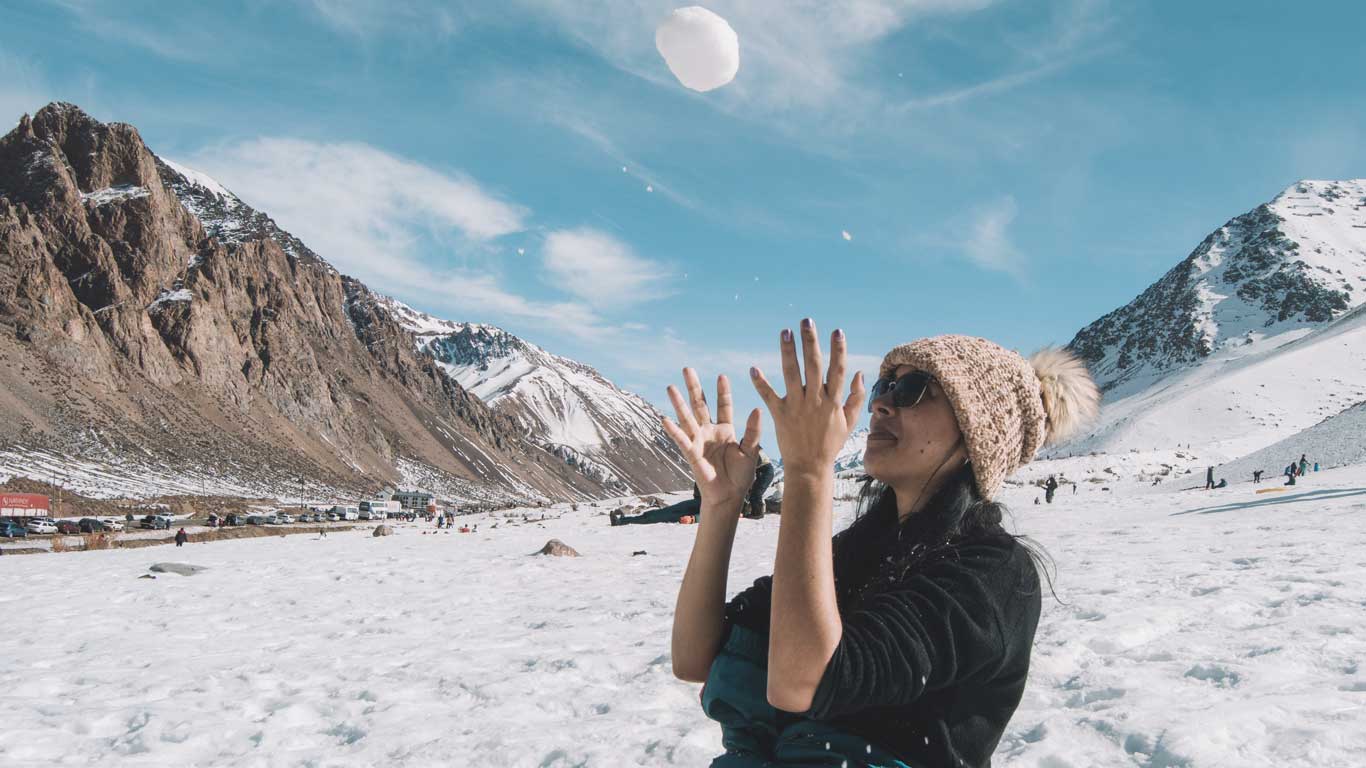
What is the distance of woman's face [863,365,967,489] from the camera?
2656 mm

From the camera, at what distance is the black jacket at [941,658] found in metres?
2.12

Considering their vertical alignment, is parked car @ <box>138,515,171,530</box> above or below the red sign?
below

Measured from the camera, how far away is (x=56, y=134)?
139375 millimetres

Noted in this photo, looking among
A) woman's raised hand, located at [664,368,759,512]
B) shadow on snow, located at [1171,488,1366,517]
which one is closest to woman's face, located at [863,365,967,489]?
woman's raised hand, located at [664,368,759,512]

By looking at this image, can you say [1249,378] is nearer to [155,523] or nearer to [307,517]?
[307,517]

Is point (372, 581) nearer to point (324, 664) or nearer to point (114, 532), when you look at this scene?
point (324, 664)

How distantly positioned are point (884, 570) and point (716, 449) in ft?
2.29

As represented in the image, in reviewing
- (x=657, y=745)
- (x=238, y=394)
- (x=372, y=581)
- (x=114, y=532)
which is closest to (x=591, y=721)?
(x=657, y=745)

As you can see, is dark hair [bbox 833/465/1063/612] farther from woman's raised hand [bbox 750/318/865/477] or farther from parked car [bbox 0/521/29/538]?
parked car [bbox 0/521/29/538]

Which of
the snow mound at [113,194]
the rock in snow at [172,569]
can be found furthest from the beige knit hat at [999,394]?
the snow mound at [113,194]

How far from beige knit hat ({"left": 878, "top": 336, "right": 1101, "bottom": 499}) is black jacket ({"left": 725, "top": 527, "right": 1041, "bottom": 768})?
0.96ft

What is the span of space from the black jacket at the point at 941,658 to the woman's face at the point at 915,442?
0.30 m

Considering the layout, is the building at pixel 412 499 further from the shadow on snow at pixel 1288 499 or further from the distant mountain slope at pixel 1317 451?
the shadow on snow at pixel 1288 499

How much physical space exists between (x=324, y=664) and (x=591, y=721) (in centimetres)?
361
